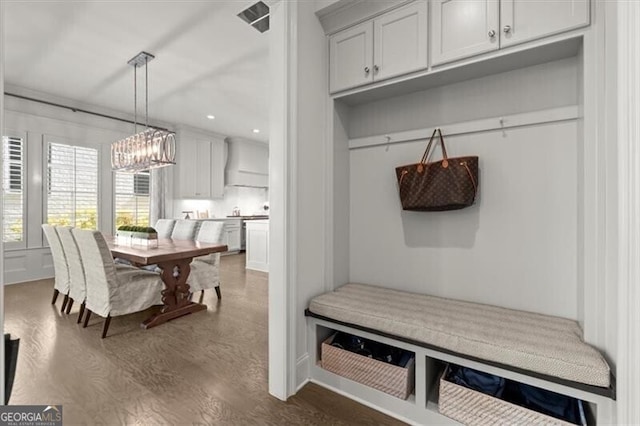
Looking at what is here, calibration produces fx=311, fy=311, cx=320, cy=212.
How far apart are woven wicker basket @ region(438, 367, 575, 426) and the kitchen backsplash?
20.2ft

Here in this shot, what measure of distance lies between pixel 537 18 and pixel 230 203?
732 cm

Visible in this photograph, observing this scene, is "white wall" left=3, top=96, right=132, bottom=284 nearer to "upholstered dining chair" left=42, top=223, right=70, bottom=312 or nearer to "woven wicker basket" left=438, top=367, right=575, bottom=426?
"upholstered dining chair" left=42, top=223, right=70, bottom=312

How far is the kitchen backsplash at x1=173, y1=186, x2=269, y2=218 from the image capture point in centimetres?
682

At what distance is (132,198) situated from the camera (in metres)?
5.74

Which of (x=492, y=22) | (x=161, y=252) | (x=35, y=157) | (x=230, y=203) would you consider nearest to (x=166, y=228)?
(x=161, y=252)

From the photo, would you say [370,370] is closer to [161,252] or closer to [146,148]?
[161,252]

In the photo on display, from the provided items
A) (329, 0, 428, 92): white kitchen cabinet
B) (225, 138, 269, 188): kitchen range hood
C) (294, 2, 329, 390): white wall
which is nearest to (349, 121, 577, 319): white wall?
(294, 2, 329, 390): white wall

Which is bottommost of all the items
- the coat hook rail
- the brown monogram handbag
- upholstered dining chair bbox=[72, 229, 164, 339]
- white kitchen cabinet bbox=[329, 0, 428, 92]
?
upholstered dining chair bbox=[72, 229, 164, 339]

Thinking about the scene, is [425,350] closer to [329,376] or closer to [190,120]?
[329,376]

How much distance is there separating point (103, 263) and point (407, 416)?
2550 millimetres

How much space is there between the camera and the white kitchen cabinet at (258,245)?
5.33 m

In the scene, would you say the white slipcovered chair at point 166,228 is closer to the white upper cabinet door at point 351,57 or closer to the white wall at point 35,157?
the white wall at point 35,157

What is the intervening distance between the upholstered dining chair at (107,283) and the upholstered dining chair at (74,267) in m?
0.12
